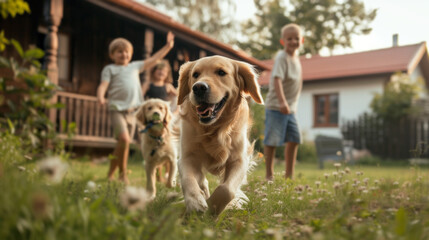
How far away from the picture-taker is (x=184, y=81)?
338 centimetres

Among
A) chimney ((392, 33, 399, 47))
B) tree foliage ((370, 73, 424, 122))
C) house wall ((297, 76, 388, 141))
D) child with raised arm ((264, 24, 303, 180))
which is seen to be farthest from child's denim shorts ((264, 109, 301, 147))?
chimney ((392, 33, 399, 47))

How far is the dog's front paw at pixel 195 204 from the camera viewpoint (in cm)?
254

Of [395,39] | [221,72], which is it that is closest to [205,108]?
[221,72]

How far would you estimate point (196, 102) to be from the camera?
2875 mm

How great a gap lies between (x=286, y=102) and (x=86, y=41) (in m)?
7.66

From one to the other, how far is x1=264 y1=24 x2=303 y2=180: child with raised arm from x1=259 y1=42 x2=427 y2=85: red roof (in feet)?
37.6

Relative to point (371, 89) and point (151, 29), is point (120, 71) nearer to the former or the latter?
point (151, 29)

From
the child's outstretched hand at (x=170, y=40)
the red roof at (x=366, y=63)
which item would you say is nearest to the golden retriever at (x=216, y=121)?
the child's outstretched hand at (x=170, y=40)

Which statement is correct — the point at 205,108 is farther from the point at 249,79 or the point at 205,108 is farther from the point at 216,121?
the point at 249,79

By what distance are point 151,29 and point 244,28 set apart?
20.6 m

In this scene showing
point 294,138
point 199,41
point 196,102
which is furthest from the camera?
point 199,41

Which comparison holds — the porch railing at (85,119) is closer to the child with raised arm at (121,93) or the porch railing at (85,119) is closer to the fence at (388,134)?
the child with raised arm at (121,93)

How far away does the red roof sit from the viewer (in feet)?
59.8

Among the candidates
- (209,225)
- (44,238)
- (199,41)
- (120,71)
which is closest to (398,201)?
(209,225)
